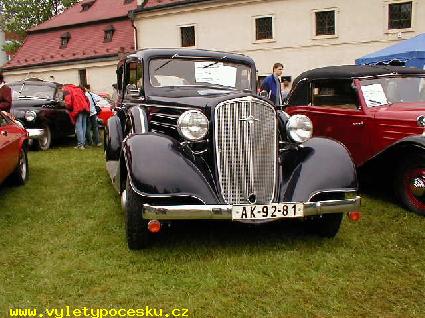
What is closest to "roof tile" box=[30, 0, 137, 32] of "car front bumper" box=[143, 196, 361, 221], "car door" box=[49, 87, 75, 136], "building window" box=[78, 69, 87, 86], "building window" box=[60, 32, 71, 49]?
"building window" box=[60, 32, 71, 49]

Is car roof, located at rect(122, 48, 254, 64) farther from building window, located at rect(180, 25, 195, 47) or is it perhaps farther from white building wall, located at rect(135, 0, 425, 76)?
building window, located at rect(180, 25, 195, 47)

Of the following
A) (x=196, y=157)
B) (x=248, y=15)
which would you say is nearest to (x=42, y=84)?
(x=196, y=157)

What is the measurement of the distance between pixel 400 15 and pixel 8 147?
19.4m

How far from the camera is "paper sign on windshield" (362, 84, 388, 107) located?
6273mm

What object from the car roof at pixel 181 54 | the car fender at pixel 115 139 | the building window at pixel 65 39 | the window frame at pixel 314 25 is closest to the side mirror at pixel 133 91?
the car roof at pixel 181 54

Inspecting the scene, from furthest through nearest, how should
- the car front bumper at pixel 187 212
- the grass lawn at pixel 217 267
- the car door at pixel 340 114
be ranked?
1. the car door at pixel 340 114
2. the car front bumper at pixel 187 212
3. the grass lawn at pixel 217 267

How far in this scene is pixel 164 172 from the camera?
3.82 metres

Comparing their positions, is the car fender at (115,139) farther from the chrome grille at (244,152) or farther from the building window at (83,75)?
the building window at (83,75)

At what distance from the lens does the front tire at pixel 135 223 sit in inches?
156

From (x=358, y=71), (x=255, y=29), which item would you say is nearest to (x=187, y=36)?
(x=255, y=29)

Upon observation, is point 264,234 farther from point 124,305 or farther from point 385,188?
point 385,188

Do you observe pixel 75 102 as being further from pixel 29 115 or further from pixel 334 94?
pixel 334 94

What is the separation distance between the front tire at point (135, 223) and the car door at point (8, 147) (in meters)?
2.21

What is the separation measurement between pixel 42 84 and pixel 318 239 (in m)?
8.68
